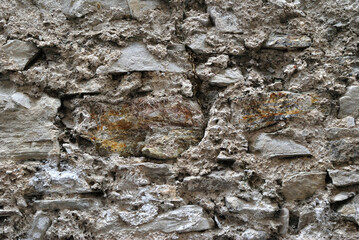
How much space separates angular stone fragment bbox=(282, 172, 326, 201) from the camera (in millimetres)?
1654

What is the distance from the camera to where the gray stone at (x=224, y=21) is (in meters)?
1.92

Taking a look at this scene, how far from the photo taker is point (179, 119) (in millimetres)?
1810

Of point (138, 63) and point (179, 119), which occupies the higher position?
point (138, 63)

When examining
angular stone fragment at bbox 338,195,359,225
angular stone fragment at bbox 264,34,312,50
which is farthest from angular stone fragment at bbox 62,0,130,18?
angular stone fragment at bbox 338,195,359,225

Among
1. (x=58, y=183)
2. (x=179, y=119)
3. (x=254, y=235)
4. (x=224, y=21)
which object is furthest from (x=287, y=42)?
(x=58, y=183)

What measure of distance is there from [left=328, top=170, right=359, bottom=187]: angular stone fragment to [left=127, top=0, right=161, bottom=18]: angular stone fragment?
1292 millimetres

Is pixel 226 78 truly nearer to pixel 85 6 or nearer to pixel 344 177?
pixel 344 177

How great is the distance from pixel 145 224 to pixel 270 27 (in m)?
1.24

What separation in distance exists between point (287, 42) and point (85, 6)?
3.71ft

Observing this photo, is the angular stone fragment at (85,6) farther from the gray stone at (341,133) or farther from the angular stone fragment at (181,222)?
the gray stone at (341,133)

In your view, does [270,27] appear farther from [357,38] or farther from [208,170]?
[208,170]

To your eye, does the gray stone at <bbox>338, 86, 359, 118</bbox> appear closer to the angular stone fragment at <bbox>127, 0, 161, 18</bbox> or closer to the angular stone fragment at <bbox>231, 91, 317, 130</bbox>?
the angular stone fragment at <bbox>231, 91, 317, 130</bbox>

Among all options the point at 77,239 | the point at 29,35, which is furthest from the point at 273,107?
the point at 29,35

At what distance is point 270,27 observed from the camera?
1.91 meters
